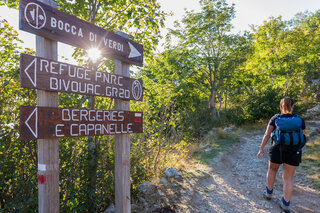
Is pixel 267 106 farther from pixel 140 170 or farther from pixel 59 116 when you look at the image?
pixel 59 116

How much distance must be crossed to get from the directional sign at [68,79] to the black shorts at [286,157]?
287 centimetres

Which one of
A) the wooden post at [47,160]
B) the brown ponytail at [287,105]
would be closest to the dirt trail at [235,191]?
the brown ponytail at [287,105]

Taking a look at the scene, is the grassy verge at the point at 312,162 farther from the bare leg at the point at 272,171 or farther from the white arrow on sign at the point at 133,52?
the white arrow on sign at the point at 133,52

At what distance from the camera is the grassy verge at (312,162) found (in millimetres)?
4985

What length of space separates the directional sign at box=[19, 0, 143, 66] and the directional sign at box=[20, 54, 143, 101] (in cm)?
31

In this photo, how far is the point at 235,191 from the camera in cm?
469

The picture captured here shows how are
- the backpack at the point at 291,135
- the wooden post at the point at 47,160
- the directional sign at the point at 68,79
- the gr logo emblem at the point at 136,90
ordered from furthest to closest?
the backpack at the point at 291,135
the gr logo emblem at the point at 136,90
the wooden post at the point at 47,160
the directional sign at the point at 68,79

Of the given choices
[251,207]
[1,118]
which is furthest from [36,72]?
[251,207]

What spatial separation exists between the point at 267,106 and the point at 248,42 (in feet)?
20.9

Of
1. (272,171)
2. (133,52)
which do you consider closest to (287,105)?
(272,171)

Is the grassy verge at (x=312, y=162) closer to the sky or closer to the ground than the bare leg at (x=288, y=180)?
closer to the ground

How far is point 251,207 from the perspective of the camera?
3947mm

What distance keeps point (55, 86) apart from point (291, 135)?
3700 mm

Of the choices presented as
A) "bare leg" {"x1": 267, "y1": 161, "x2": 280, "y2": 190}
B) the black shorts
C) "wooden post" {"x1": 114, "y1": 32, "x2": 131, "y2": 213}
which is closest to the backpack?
the black shorts
